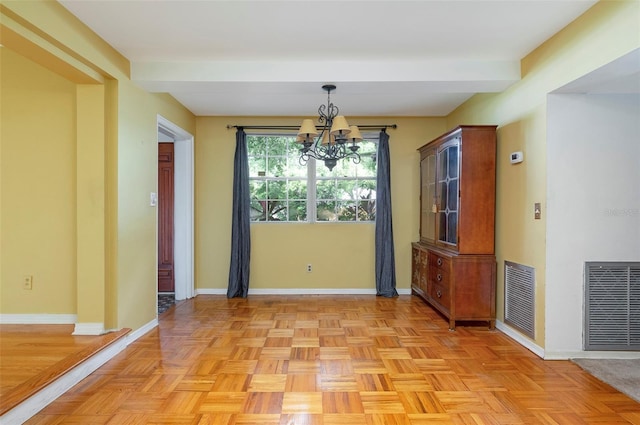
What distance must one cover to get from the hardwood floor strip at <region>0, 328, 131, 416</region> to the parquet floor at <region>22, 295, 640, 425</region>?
5.6 inches

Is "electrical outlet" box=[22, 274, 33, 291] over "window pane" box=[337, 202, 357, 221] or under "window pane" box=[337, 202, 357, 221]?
under

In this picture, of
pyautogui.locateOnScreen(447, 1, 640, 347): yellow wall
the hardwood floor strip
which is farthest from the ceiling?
the hardwood floor strip

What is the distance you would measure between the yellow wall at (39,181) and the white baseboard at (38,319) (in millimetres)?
51

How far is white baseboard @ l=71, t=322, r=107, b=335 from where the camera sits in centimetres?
304

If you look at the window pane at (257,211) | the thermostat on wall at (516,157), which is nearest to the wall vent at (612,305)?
the thermostat on wall at (516,157)

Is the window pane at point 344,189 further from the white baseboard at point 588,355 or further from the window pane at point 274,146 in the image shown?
the white baseboard at point 588,355

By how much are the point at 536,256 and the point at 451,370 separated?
119 centimetres

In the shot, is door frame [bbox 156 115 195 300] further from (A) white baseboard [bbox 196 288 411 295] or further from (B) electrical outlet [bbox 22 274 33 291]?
(B) electrical outlet [bbox 22 274 33 291]

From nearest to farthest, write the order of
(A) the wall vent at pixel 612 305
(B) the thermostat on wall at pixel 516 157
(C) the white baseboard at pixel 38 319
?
(A) the wall vent at pixel 612 305, (B) the thermostat on wall at pixel 516 157, (C) the white baseboard at pixel 38 319

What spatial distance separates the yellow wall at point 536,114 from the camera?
226 centimetres

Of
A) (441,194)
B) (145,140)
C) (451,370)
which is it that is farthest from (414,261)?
(145,140)

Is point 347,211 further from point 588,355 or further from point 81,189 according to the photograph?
point 81,189

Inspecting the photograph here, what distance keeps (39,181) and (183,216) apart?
1.76m

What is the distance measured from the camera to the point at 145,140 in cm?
355
